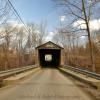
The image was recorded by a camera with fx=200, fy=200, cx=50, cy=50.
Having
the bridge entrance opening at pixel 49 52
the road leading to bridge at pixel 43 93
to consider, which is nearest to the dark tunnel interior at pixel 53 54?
the bridge entrance opening at pixel 49 52

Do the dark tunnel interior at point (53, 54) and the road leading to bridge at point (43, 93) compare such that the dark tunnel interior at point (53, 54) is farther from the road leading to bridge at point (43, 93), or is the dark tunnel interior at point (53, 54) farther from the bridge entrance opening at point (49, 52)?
the road leading to bridge at point (43, 93)

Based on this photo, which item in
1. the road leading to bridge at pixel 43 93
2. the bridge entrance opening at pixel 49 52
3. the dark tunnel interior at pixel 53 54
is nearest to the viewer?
the road leading to bridge at pixel 43 93

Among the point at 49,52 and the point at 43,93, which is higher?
the point at 49,52

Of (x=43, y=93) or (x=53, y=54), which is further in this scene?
(x=53, y=54)

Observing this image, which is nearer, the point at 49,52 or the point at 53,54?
the point at 49,52

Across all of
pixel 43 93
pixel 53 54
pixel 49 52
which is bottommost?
pixel 43 93

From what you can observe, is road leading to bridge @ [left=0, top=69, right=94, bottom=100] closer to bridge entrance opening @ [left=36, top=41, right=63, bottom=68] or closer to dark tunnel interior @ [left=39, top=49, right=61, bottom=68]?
bridge entrance opening @ [left=36, top=41, right=63, bottom=68]

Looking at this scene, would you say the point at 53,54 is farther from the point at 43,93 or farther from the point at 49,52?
the point at 43,93

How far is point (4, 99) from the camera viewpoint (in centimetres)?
713

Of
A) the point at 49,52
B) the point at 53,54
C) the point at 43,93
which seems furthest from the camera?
the point at 53,54

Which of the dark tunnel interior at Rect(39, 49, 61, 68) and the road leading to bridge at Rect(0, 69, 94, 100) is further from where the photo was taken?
the dark tunnel interior at Rect(39, 49, 61, 68)

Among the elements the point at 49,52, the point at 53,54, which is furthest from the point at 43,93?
the point at 53,54

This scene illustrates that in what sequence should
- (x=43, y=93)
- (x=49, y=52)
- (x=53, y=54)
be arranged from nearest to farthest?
(x=43, y=93)
(x=49, y=52)
(x=53, y=54)

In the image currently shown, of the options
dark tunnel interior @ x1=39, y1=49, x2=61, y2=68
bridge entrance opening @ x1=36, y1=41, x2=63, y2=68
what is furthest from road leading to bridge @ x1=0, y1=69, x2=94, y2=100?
dark tunnel interior @ x1=39, y1=49, x2=61, y2=68
